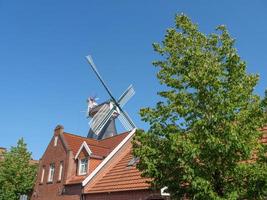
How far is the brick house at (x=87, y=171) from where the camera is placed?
79.7ft

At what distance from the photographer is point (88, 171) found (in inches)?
1140

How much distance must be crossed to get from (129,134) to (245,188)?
19.6m

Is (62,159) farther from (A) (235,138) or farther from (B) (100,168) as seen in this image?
(A) (235,138)

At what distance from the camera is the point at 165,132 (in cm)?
1246

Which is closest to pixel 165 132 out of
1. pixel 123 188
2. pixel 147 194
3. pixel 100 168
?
pixel 147 194

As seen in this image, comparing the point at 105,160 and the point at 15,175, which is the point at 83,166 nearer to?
the point at 105,160

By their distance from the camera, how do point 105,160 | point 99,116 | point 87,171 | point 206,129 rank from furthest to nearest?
1. point 99,116
2. point 87,171
3. point 105,160
4. point 206,129

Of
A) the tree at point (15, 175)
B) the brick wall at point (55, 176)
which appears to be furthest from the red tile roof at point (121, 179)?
the tree at point (15, 175)

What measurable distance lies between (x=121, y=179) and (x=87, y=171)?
4887 mm

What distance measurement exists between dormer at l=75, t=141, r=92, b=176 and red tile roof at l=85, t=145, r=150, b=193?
7.70ft

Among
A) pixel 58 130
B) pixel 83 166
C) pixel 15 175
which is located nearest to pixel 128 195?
pixel 83 166

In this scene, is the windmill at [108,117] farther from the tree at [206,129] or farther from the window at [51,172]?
the tree at [206,129]

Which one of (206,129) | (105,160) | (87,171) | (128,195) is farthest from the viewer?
(87,171)

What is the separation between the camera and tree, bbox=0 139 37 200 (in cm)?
3603
